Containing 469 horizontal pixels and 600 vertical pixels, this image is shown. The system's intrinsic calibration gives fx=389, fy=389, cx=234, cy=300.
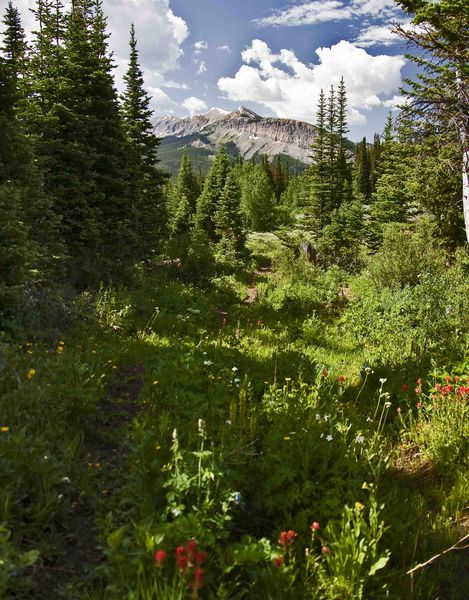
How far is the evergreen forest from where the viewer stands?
2.61m

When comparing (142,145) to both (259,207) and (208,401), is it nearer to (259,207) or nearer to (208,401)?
(208,401)

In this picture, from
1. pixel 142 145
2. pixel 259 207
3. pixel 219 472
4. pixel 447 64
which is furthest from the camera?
pixel 259 207

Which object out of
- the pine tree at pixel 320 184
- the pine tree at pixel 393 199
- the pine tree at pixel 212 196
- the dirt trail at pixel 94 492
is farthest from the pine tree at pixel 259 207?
the dirt trail at pixel 94 492

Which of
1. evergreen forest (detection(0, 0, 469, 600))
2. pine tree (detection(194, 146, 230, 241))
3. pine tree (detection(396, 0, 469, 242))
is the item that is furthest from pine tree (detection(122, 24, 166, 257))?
pine tree (detection(194, 146, 230, 241))

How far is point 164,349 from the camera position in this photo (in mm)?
6691

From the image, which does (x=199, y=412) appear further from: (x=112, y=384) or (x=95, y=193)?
(x=95, y=193)

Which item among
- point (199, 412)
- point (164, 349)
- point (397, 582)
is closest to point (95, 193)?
point (164, 349)

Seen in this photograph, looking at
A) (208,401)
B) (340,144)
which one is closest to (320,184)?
(340,144)

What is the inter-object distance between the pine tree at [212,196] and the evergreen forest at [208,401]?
2663 centimetres

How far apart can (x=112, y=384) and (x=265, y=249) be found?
2717cm

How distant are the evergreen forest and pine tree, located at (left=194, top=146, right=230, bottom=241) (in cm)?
2663

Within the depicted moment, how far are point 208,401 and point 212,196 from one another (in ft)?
134

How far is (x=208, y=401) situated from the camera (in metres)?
4.68

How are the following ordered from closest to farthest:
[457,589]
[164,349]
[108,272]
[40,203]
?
[457,589] → [164,349] → [40,203] → [108,272]
